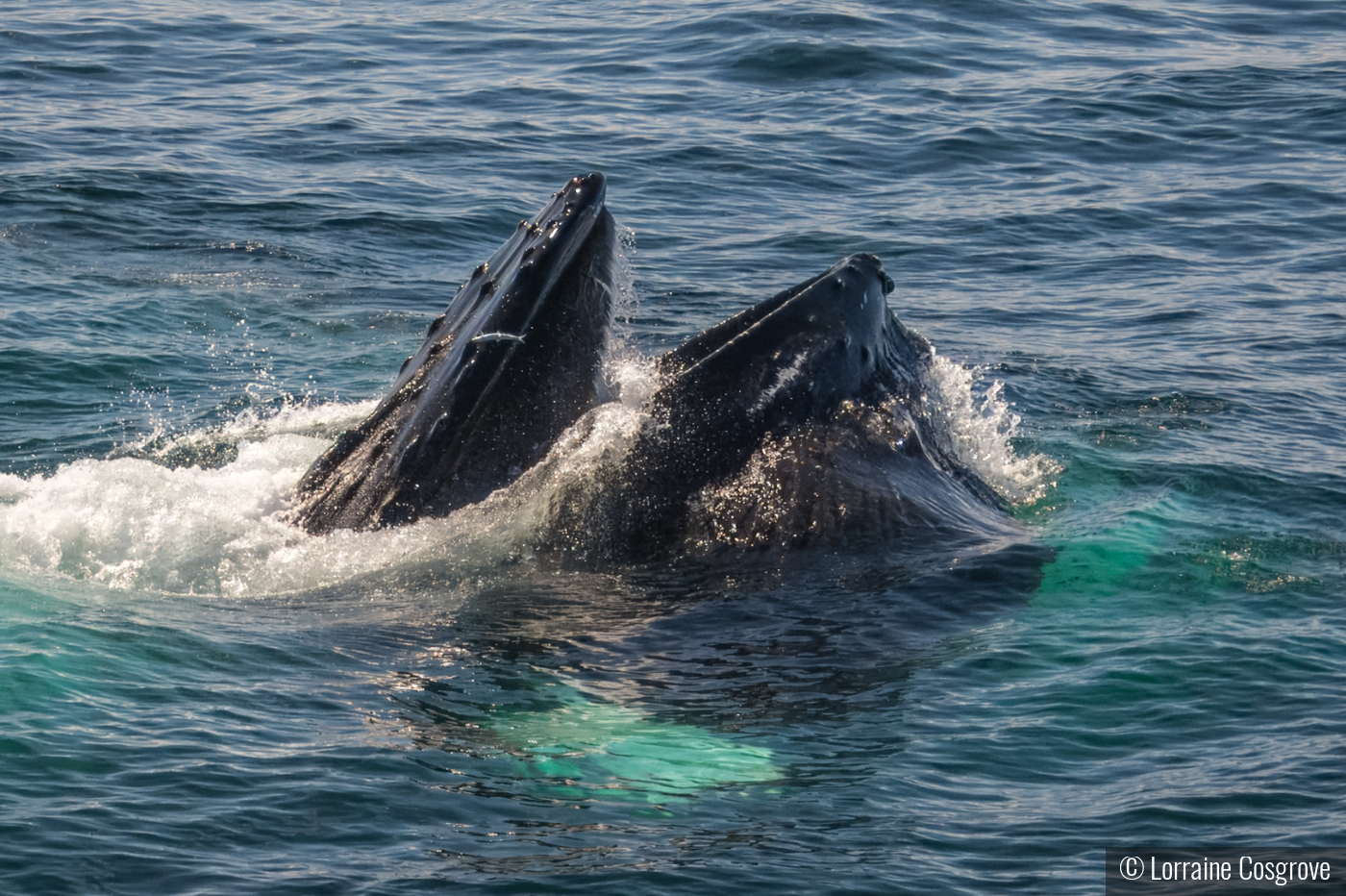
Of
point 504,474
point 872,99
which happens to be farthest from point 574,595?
point 872,99

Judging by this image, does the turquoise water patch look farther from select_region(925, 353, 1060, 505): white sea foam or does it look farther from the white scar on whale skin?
select_region(925, 353, 1060, 505): white sea foam

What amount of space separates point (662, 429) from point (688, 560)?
0.66 metres

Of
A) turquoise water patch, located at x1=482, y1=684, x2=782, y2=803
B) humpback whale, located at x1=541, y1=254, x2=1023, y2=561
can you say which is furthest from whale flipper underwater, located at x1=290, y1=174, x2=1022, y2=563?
turquoise water patch, located at x1=482, y1=684, x2=782, y2=803

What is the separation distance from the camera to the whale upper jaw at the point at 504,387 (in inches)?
299

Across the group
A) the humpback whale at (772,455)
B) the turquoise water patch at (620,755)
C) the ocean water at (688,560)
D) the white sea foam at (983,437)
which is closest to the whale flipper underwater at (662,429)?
the humpback whale at (772,455)

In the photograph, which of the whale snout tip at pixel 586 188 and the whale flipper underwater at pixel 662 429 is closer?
the whale flipper underwater at pixel 662 429

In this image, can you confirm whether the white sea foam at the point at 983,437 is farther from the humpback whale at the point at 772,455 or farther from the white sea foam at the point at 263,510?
the humpback whale at the point at 772,455

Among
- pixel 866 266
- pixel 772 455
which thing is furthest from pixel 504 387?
pixel 866 266

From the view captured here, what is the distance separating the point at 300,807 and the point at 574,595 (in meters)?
1.98

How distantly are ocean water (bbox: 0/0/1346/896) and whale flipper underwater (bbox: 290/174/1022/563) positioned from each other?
21 cm

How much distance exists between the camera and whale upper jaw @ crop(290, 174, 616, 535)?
7.59 m

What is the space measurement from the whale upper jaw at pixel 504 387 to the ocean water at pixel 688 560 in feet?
0.63

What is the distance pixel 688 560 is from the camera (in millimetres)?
7523

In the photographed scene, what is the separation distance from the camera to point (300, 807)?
226 inches
